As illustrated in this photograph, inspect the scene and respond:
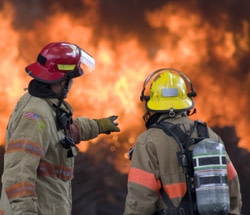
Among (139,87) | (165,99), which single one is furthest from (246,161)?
(165,99)

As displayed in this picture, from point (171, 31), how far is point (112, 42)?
0.83 metres

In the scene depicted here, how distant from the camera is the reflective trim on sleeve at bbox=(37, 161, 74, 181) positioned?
3.88 meters

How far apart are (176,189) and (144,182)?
0.21 metres

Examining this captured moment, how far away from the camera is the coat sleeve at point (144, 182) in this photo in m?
3.59

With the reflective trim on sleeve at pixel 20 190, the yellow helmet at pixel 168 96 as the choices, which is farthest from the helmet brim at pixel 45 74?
the reflective trim on sleeve at pixel 20 190

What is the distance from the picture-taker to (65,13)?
24.0ft

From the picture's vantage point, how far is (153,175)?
3607mm

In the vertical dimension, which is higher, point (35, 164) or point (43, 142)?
point (43, 142)

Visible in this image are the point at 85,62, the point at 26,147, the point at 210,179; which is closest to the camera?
the point at 210,179

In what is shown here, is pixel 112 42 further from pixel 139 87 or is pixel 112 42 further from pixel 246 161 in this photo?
pixel 246 161

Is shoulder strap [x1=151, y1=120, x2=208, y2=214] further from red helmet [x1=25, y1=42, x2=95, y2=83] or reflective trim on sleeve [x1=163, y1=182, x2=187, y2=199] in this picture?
red helmet [x1=25, y1=42, x2=95, y2=83]

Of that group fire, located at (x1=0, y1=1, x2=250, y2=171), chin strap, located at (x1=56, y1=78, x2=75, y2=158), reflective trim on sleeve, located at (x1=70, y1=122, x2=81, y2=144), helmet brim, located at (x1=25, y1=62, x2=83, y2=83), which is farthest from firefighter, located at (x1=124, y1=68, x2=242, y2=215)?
fire, located at (x1=0, y1=1, x2=250, y2=171)

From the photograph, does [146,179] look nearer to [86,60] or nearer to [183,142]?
[183,142]

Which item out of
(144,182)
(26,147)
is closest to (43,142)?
(26,147)
